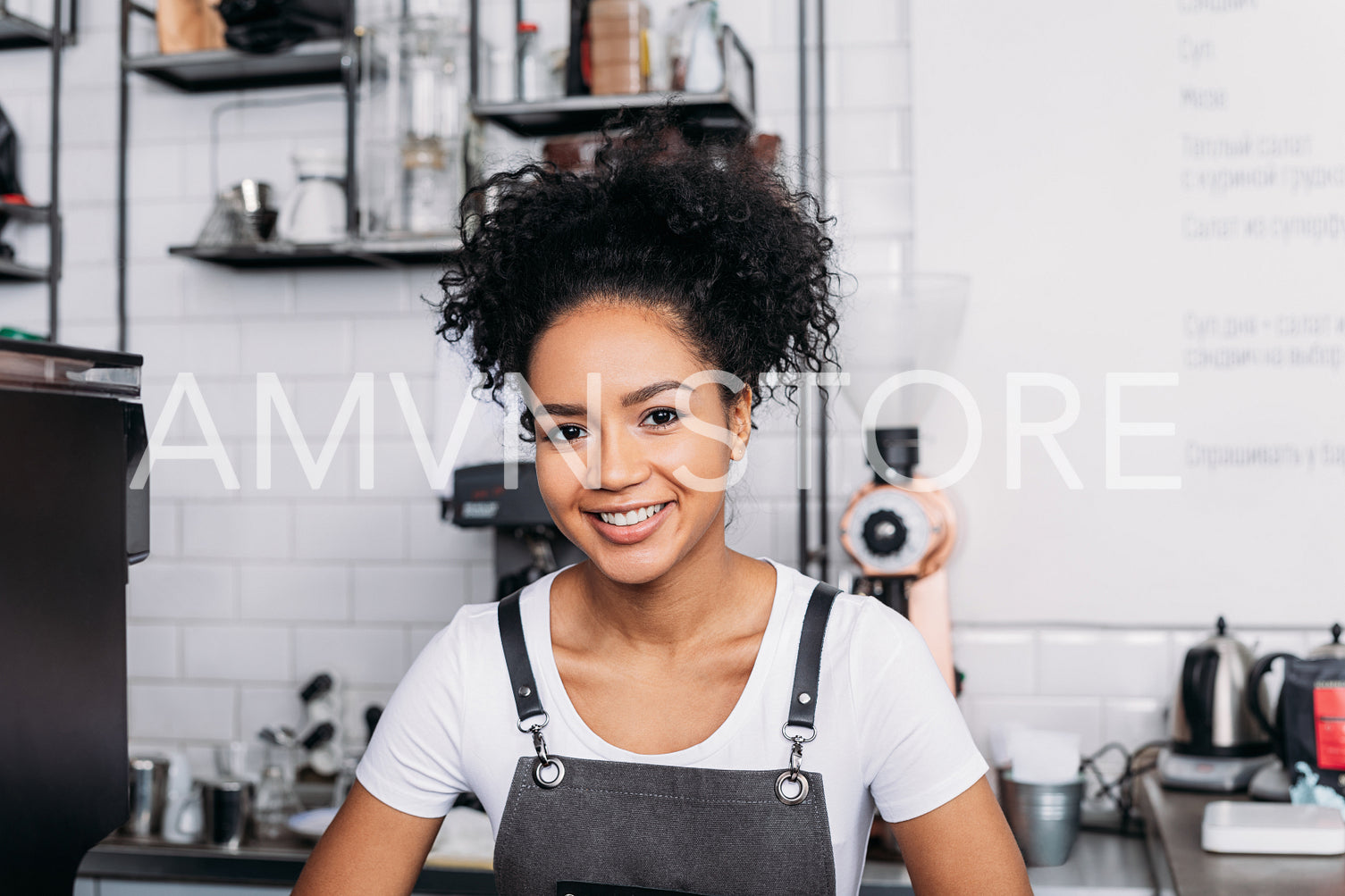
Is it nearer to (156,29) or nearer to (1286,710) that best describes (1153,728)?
(1286,710)

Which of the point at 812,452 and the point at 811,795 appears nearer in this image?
the point at 811,795

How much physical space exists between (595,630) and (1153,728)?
138cm

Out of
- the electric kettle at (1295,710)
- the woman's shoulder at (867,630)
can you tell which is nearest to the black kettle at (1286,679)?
the electric kettle at (1295,710)

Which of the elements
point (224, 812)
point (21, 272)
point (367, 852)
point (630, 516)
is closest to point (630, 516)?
point (630, 516)

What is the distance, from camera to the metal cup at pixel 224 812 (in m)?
2.14

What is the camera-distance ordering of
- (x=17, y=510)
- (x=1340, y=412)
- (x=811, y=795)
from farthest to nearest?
1. (x=1340, y=412)
2. (x=811, y=795)
3. (x=17, y=510)

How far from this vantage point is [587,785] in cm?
134

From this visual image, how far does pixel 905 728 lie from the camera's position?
50.5 inches

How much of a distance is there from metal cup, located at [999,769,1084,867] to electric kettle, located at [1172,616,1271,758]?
28cm

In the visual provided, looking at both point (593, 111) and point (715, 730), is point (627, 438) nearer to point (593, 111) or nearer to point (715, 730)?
point (715, 730)

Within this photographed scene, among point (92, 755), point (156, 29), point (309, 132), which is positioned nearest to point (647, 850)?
point (92, 755)

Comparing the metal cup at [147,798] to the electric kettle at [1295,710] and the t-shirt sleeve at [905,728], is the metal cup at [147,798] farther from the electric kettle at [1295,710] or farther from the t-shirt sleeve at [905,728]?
the electric kettle at [1295,710]

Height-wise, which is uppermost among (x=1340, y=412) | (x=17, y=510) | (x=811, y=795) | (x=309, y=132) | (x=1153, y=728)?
(x=309, y=132)

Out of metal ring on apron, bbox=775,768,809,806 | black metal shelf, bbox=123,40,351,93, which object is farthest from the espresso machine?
black metal shelf, bbox=123,40,351,93
